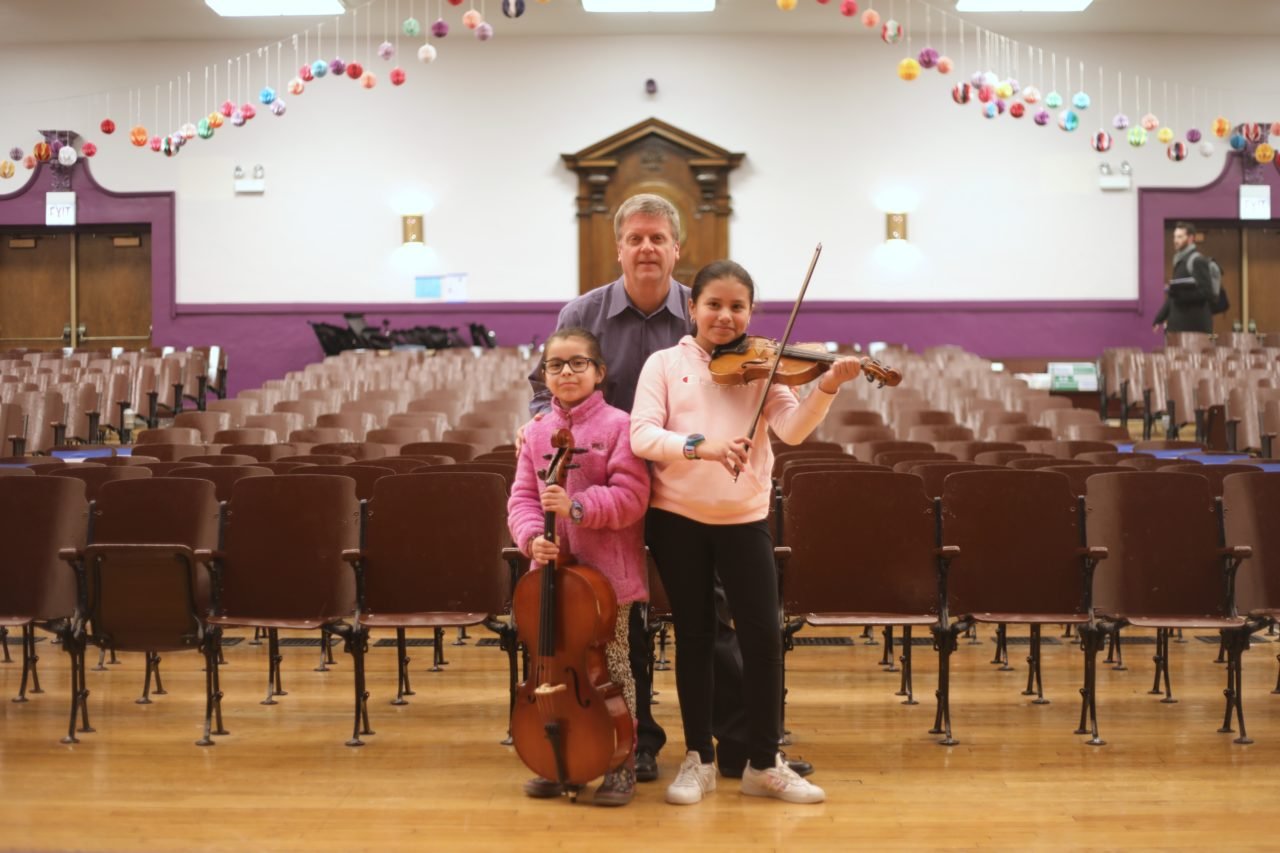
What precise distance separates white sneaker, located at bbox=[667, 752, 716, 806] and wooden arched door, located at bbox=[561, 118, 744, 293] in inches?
500

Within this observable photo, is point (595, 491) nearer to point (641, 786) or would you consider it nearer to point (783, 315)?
point (641, 786)

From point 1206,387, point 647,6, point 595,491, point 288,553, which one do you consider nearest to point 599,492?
point 595,491

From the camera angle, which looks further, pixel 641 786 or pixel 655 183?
pixel 655 183

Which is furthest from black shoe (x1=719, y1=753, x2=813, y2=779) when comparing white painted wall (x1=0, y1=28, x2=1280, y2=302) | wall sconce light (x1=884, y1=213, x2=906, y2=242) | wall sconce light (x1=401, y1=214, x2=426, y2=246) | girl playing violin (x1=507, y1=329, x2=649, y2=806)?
wall sconce light (x1=401, y1=214, x2=426, y2=246)

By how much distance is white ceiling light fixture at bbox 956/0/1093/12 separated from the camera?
575 inches

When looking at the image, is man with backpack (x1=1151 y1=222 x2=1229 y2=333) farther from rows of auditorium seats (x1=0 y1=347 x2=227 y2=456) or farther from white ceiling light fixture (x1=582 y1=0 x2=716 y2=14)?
rows of auditorium seats (x1=0 y1=347 x2=227 y2=456)

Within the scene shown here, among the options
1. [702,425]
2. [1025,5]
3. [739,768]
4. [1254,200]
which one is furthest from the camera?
[1254,200]

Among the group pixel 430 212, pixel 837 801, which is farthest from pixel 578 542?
pixel 430 212

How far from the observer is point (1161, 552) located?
13.0 ft

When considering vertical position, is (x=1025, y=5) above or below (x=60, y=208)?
above

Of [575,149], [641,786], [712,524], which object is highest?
[575,149]

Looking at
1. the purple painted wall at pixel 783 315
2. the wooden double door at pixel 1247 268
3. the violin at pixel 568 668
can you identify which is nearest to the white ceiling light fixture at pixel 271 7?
the purple painted wall at pixel 783 315

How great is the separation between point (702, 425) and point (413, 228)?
1327cm

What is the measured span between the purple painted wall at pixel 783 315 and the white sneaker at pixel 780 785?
41.3 ft
